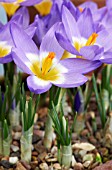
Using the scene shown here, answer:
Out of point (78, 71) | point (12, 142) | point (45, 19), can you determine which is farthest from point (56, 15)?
point (12, 142)

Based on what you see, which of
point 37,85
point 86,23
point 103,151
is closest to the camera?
point 37,85

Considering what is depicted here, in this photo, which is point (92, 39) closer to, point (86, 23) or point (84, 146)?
point (86, 23)

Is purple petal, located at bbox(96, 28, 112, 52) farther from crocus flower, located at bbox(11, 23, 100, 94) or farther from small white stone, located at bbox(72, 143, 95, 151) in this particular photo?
small white stone, located at bbox(72, 143, 95, 151)

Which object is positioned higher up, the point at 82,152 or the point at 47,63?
the point at 47,63

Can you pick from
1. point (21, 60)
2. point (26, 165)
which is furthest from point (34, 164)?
point (21, 60)

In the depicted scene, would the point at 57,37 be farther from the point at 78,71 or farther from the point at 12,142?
the point at 12,142

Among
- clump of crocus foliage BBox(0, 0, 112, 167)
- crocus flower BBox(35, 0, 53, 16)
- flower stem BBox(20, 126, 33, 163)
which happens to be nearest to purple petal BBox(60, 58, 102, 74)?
clump of crocus foliage BBox(0, 0, 112, 167)

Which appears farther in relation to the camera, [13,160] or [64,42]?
[13,160]
